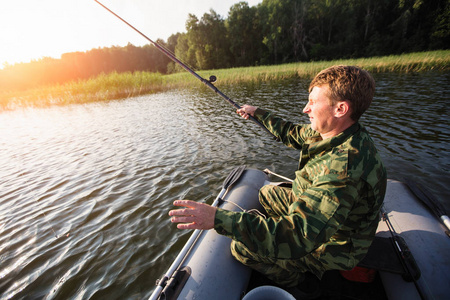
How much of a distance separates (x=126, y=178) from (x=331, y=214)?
5.13m

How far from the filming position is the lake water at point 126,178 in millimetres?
2939

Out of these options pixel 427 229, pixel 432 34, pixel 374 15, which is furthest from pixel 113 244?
pixel 374 15

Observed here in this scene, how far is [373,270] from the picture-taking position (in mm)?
1841

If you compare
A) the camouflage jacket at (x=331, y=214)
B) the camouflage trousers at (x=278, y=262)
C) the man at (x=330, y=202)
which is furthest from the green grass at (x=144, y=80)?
the camouflage jacket at (x=331, y=214)

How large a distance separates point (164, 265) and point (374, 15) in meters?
57.6

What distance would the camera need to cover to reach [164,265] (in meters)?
2.92

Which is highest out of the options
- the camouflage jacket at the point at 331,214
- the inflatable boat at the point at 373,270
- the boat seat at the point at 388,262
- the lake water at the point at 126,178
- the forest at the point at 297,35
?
the forest at the point at 297,35

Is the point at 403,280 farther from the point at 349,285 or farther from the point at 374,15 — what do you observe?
the point at 374,15

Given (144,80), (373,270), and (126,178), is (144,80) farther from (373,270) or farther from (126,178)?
(373,270)

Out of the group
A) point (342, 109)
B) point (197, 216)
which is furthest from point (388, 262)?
point (197, 216)

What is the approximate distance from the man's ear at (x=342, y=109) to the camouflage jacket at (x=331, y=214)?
123mm

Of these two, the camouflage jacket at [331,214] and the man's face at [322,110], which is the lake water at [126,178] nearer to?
the camouflage jacket at [331,214]

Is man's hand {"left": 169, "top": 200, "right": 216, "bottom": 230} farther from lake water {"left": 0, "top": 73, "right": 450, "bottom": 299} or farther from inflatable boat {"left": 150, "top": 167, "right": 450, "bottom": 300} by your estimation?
lake water {"left": 0, "top": 73, "right": 450, "bottom": 299}

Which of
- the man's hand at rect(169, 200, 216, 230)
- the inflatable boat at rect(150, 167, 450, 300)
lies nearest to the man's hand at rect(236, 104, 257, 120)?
the inflatable boat at rect(150, 167, 450, 300)
